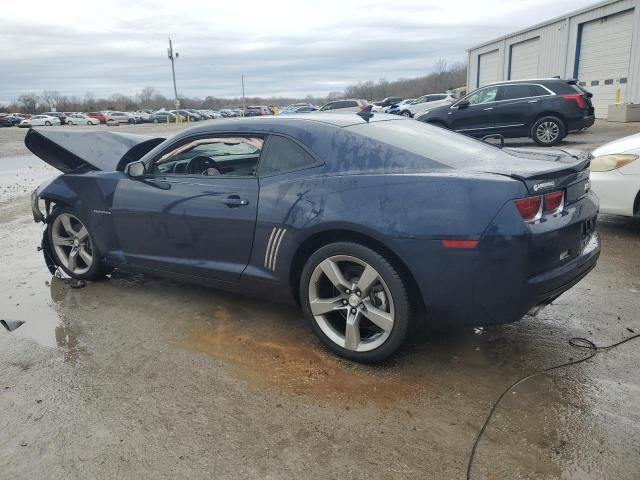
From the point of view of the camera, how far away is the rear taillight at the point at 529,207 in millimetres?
2678

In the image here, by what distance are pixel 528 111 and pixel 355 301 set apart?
38.5 ft

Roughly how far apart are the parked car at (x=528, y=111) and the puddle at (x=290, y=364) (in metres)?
11.2

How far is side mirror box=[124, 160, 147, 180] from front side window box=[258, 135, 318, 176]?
1.14 meters

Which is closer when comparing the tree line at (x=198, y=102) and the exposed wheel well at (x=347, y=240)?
the exposed wheel well at (x=347, y=240)

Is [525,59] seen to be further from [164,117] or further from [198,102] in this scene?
[198,102]

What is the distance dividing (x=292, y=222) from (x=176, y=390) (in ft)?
3.93

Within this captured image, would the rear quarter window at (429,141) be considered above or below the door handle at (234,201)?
above

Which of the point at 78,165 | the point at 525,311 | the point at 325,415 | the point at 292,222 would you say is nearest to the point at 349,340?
the point at 325,415

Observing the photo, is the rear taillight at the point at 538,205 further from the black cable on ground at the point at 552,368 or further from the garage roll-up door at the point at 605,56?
the garage roll-up door at the point at 605,56

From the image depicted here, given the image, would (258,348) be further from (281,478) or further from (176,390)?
(281,478)

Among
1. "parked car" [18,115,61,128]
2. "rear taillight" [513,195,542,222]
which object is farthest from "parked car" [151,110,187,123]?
"rear taillight" [513,195,542,222]

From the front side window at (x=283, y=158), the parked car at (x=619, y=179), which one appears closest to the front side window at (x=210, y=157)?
the front side window at (x=283, y=158)

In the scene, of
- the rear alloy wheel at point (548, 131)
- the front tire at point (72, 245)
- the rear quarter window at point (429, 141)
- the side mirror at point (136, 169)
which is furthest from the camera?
the rear alloy wheel at point (548, 131)

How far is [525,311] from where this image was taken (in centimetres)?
279
